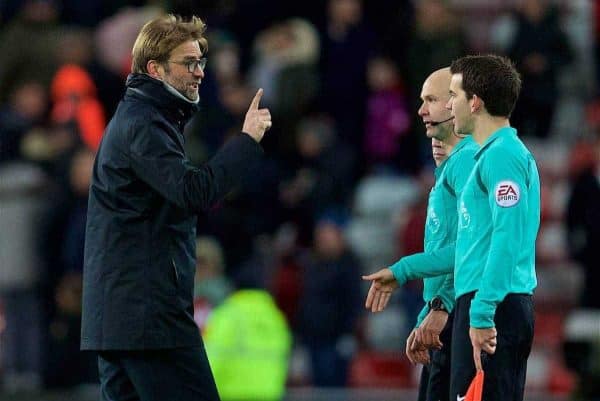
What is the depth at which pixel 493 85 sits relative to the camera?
20.6ft

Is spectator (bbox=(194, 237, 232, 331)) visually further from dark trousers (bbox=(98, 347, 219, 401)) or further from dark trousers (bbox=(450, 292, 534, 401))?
dark trousers (bbox=(450, 292, 534, 401))

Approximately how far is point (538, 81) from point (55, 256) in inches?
166

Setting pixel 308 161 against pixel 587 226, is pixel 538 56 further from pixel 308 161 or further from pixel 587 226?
pixel 308 161

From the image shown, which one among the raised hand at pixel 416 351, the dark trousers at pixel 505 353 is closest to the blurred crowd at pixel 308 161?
the raised hand at pixel 416 351

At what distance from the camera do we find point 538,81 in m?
14.1

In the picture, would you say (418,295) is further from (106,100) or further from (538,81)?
(106,100)

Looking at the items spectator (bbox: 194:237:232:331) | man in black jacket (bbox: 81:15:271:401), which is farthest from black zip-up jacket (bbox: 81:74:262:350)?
spectator (bbox: 194:237:232:331)

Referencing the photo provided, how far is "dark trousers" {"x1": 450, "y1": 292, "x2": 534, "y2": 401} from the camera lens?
6160 millimetres

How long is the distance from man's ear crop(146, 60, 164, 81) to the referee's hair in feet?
3.80

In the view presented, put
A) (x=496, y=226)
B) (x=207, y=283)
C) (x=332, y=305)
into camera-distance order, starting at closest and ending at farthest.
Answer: (x=496, y=226)
(x=207, y=283)
(x=332, y=305)

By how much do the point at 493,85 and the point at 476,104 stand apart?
96mm

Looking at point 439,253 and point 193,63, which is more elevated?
point 193,63

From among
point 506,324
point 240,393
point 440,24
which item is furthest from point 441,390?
point 440,24

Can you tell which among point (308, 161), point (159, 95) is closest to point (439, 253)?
point (159, 95)
